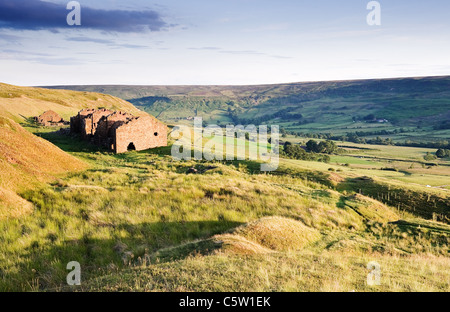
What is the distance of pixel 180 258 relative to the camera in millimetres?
8469

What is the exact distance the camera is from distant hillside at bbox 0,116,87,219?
1278 cm

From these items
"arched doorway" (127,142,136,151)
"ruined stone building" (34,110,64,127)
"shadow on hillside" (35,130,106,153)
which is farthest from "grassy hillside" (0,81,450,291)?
"ruined stone building" (34,110,64,127)

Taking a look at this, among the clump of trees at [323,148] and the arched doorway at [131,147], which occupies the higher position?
the arched doorway at [131,147]

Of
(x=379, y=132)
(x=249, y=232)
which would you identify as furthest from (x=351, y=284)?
(x=379, y=132)

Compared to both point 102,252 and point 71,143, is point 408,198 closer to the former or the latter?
point 102,252

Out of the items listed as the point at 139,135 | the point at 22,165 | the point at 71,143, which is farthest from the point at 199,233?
the point at 71,143

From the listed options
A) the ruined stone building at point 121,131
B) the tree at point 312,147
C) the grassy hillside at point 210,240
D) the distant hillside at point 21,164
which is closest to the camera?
the grassy hillside at point 210,240

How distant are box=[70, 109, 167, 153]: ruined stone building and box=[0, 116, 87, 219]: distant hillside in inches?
405

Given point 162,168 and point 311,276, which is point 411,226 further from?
point 162,168

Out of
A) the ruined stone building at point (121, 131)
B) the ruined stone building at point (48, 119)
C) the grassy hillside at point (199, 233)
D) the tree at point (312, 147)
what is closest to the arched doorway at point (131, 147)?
the ruined stone building at point (121, 131)

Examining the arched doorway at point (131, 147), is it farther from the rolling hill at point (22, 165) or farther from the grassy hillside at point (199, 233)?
the grassy hillside at point (199, 233)

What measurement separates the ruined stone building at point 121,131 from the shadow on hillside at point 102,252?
24.4 meters

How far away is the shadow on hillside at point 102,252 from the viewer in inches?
319
